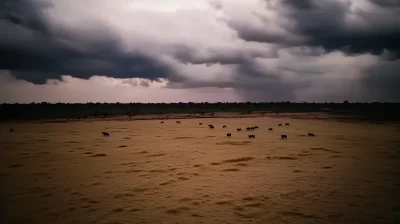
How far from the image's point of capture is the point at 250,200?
25.8ft

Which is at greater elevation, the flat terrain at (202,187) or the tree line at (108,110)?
the tree line at (108,110)

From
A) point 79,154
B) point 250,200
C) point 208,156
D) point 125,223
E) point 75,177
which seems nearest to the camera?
point 125,223

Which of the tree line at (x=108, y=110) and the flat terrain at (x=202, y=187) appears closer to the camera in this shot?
the flat terrain at (x=202, y=187)

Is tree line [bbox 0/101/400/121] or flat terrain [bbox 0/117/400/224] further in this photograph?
tree line [bbox 0/101/400/121]

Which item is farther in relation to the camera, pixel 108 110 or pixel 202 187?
pixel 108 110

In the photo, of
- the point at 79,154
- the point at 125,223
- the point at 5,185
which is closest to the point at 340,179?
the point at 125,223

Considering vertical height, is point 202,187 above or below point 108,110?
below

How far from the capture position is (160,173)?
1116 cm

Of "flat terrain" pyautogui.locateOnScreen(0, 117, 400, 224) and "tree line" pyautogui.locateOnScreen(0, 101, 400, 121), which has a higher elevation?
"tree line" pyautogui.locateOnScreen(0, 101, 400, 121)

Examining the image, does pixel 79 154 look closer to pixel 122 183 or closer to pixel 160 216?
pixel 122 183

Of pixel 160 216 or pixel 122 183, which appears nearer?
pixel 160 216

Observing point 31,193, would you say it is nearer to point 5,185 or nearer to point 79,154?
point 5,185

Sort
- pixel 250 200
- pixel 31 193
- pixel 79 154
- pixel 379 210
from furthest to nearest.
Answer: pixel 79 154 → pixel 31 193 → pixel 250 200 → pixel 379 210

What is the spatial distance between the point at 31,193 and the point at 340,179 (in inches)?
447
